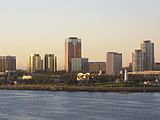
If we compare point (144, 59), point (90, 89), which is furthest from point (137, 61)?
point (90, 89)

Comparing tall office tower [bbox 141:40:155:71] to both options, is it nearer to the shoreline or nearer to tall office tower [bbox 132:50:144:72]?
tall office tower [bbox 132:50:144:72]

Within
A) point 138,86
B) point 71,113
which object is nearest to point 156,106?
point 71,113

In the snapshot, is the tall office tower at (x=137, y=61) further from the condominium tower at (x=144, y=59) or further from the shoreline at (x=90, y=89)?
the shoreline at (x=90, y=89)

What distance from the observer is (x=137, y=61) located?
101 metres

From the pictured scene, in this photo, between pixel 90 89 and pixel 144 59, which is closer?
pixel 90 89

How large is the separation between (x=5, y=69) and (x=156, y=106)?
77.3 meters

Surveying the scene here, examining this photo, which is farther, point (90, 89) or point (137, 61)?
point (137, 61)

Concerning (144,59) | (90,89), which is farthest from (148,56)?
(90,89)

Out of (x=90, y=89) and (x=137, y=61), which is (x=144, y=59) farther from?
(x=90, y=89)

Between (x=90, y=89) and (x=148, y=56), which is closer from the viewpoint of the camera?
(x=90, y=89)

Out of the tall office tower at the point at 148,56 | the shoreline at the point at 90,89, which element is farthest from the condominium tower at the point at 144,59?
the shoreline at the point at 90,89

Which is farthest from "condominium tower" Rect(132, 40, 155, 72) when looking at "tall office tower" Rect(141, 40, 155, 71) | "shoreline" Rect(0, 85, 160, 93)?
"shoreline" Rect(0, 85, 160, 93)

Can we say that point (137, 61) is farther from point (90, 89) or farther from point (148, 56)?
point (90, 89)

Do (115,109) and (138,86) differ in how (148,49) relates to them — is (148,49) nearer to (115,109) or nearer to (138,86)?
(138,86)
